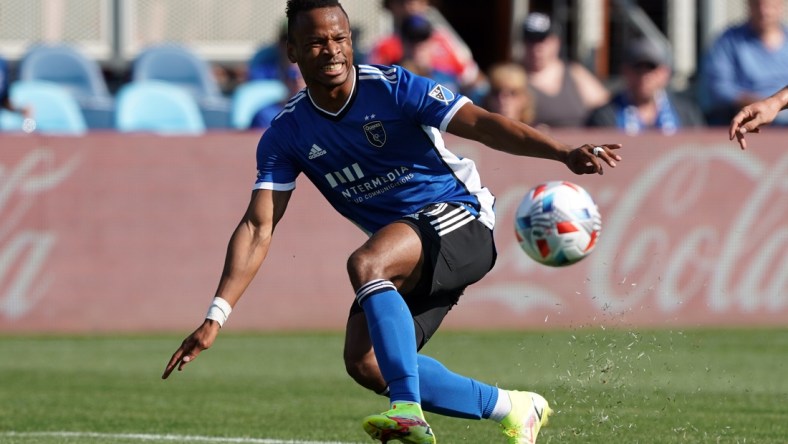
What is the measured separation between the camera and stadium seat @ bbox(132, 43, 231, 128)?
16734 millimetres

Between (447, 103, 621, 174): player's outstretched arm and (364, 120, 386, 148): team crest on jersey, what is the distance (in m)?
0.31

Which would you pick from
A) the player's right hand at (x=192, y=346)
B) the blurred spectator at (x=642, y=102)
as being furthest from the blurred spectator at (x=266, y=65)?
the player's right hand at (x=192, y=346)

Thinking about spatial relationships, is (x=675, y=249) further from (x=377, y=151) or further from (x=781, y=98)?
(x=377, y=151)

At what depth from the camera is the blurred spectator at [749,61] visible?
1444cm

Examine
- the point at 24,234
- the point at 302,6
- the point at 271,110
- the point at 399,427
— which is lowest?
the point at 24,234

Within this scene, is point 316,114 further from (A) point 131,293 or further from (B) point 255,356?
(A) point 131,293

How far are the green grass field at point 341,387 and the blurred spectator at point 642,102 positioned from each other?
2.03 metres

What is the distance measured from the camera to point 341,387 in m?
9.77

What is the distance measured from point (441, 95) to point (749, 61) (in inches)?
350

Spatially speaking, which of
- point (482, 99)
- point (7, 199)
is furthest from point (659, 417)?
point (7, 199)

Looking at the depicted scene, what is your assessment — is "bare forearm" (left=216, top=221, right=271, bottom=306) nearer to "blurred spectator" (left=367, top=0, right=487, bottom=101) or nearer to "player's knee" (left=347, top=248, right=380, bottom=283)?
"player's knee" (left=347, top=248, right=380, bottom=283)

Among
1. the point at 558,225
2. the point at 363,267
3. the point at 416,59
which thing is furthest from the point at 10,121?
the point at 363,267

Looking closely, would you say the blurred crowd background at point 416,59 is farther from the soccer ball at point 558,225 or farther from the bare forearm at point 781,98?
the bare forearm at point 781,98

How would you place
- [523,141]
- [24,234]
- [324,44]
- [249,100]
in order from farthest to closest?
[249,100] < [24,234] < [324,44] < [523,141]
